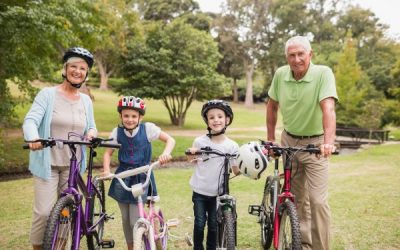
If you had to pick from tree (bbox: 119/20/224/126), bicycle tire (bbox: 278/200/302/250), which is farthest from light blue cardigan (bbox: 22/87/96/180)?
tree (bbox: 119/20/224/126)

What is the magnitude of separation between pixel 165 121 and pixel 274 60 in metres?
23.0

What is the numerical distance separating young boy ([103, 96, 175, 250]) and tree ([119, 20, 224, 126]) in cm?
1729

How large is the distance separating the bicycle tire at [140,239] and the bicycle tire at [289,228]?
1.22 meters

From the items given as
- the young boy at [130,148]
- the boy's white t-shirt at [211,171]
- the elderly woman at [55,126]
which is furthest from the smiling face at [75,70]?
the boy's white t-shirt at [211,171]

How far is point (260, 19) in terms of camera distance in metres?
43.9

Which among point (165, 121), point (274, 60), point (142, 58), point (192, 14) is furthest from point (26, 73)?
point (274, 60)

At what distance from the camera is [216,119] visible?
154 inches

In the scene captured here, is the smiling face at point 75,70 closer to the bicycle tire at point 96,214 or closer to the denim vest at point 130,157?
the denim vest at point 130,157

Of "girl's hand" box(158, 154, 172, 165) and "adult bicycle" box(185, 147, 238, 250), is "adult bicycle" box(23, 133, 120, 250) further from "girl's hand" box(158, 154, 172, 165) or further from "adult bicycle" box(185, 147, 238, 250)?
"adult bicycle" box(185, 147, 238, 250)

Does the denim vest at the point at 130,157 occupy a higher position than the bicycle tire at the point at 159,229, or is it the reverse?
the denim vest at the point at 130,157

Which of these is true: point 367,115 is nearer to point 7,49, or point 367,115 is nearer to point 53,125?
point 7,49

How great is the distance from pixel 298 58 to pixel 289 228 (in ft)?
5.22

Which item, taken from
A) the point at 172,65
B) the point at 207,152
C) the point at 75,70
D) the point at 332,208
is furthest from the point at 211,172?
the point at 172,65

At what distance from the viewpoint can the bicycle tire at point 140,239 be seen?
9.72 feet
